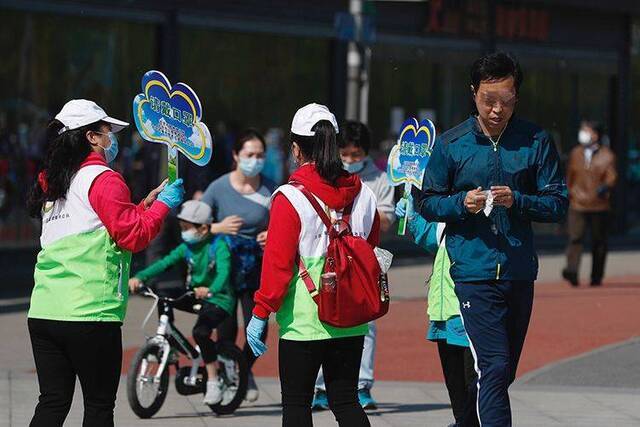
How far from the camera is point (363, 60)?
18734 mm

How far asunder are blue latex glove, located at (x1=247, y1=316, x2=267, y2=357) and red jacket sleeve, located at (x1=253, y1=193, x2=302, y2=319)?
0.05 m

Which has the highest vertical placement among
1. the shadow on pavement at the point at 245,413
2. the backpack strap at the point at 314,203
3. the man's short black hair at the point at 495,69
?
the man's short black hair at the point at 495,69

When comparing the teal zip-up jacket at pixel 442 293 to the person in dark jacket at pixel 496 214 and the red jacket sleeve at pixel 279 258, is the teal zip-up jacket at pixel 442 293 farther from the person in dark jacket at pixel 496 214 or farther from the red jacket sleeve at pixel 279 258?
the red jacket sleeve at pixel 279 258

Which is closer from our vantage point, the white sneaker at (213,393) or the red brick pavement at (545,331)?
the white sneaker at (213,393)

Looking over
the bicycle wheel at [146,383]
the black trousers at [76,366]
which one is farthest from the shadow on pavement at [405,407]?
the black trousers at [76,366]

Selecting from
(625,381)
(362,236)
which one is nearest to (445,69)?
(625,381)

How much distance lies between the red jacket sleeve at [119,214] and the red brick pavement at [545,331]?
4.70 metres

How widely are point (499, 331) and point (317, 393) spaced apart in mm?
3119

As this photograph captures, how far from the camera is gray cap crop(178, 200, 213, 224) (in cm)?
969

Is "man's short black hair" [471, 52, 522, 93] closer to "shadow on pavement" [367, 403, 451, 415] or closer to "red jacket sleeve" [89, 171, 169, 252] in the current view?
"red jacket sleeve" [89, 171, 169, 252]

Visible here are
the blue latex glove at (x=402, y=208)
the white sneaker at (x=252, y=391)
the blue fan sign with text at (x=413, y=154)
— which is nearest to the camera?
the blue latex glove at (x=402, y=208)

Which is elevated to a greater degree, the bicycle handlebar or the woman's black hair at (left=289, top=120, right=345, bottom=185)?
the woman's black hair at (left=289, top=120, right=345, bottom=185)

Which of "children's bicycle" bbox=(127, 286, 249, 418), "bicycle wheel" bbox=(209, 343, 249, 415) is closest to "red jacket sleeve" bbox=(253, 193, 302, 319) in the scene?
"children's bicycle" bbox=(127, 286, 249, 418)

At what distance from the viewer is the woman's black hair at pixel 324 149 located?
22.6 ft
